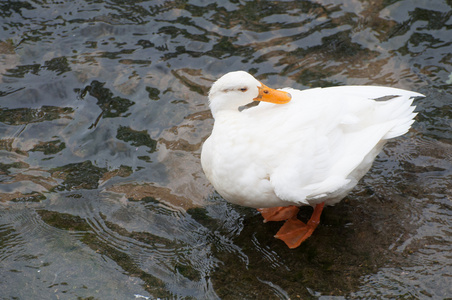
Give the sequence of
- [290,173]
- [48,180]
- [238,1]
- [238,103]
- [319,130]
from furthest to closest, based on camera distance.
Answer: [238,1], [48,180], [238,103], [319,130], [290,173]

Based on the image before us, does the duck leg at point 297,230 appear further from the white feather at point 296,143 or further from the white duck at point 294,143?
the white feather at point 296,143

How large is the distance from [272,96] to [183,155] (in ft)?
4.93

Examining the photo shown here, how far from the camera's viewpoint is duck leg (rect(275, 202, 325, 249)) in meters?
4.68

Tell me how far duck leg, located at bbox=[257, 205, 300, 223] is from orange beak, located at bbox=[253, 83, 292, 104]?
3.65 ft

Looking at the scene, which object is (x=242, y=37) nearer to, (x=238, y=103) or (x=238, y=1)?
(x=238, y=1)

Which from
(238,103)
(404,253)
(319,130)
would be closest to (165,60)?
(238,103)

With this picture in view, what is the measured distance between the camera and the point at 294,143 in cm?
450

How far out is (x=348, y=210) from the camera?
501cm

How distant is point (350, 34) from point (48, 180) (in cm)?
464

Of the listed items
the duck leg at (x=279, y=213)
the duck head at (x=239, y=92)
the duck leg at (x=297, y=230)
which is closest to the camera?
the duck leg at (x=297, y=230)

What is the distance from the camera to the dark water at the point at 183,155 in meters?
4.40

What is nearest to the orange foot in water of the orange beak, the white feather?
the white feather

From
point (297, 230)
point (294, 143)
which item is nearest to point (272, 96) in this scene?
point (294, 143)

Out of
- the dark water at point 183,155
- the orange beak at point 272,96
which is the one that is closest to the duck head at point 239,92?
the orange beak at point 272,96
